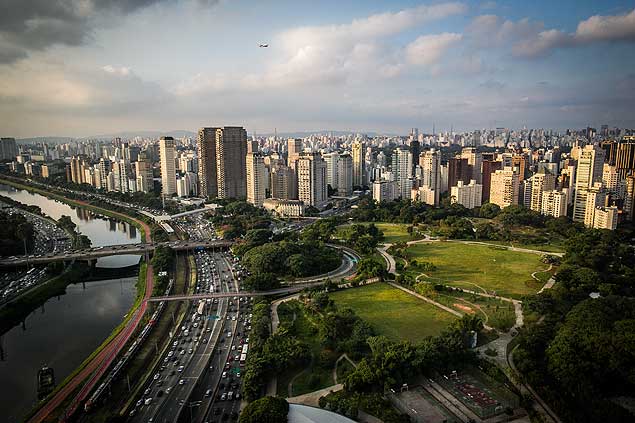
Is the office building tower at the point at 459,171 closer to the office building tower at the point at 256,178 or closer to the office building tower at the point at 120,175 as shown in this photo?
the office building tower at the point at 256,178

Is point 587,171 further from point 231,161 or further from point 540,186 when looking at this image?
point 231,161

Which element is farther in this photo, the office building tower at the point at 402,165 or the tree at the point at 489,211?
the office building tower at the point at 402,165

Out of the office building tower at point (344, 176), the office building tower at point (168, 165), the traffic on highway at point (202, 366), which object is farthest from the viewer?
the office building tower at point (344, 176)

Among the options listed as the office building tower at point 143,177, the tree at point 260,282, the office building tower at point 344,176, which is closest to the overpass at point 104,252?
the tree at point 260,282

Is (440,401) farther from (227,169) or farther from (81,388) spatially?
(227,169)

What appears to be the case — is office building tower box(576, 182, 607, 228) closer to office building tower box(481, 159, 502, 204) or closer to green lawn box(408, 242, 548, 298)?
green lawn box(408, 242, 548, 298)
